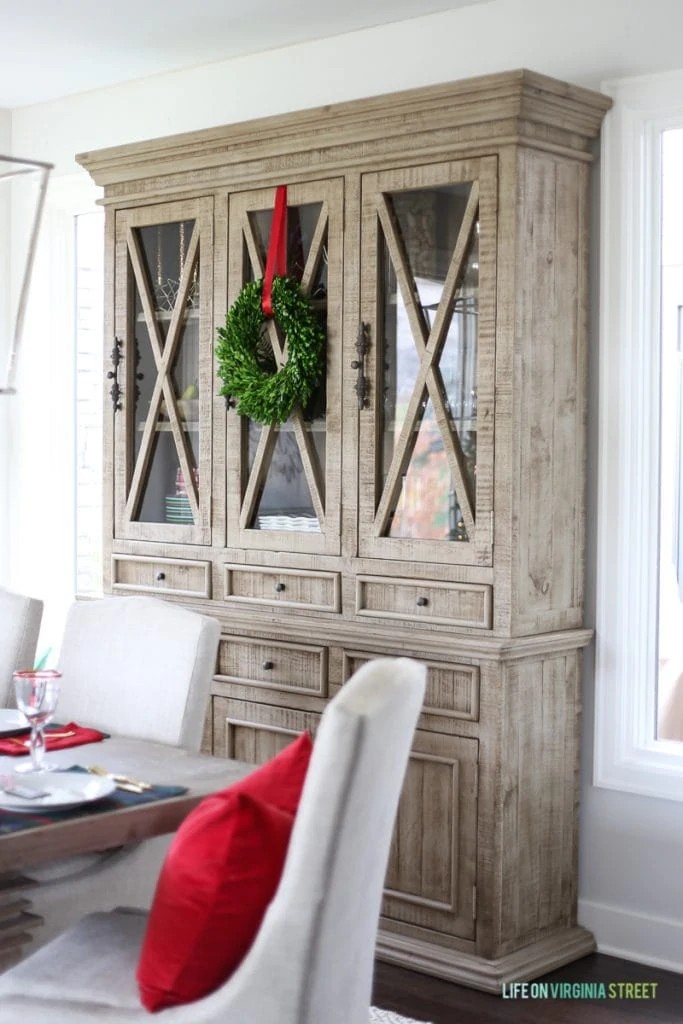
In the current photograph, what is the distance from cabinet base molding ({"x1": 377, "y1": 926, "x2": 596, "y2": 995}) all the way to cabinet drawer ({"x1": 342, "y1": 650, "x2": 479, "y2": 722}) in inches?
23.0

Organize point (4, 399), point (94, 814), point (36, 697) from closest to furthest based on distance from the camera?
point (94, 814)
point (36, 697)
point (4, 399)

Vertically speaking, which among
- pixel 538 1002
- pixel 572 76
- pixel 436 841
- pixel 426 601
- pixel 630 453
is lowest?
pixel 538 1002

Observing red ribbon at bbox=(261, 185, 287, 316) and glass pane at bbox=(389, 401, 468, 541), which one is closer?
glass pane at bbox=(389, 401, 468, 541)

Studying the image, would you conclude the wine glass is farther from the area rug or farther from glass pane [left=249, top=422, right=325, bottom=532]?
glass pane [left=249, top=422, right=325, bottom=532]

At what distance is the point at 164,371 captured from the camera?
3.86 m

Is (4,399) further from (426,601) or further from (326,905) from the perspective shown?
(326,905)

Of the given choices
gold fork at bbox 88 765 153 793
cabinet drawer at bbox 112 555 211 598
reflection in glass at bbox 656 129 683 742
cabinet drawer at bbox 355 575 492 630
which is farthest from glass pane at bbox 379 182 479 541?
gold fork at bbox 88 765 153 793

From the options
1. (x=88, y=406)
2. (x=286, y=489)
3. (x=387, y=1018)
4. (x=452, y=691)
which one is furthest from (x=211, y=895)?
(x=88, y=406)

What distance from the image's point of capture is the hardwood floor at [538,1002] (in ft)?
9.91

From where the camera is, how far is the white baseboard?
3330mm

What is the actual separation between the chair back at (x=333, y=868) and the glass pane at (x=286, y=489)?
5.63ft

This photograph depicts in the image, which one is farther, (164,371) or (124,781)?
(164,371)

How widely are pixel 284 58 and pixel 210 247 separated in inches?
32.1

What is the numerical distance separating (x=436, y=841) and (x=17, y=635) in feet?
3.78
